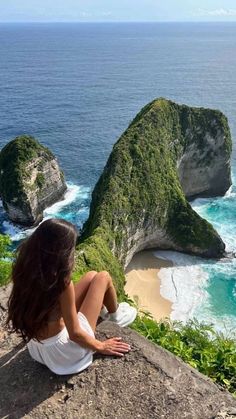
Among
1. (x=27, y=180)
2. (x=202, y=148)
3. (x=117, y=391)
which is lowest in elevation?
(x=27, y=180)

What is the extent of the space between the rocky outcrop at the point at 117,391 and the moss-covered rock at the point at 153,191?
18.2 meters

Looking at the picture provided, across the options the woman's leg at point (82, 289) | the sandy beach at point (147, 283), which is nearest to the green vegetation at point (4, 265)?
the woman's leg at point (82, 289)

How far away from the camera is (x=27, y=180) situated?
146 feet

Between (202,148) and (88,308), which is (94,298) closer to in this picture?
(88,308)

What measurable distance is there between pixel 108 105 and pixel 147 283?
57.5 metres

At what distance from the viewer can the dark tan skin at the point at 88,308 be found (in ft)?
23.1

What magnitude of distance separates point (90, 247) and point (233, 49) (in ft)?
572

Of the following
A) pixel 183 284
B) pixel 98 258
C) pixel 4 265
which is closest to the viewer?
pixel 4 265

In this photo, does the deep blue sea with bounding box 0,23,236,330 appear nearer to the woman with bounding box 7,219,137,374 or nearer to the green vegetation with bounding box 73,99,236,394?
the green vegetation with bounding box 73,99,236,394

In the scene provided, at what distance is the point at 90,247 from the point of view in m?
27.9

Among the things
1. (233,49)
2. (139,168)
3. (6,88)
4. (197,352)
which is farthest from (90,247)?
(233,49)

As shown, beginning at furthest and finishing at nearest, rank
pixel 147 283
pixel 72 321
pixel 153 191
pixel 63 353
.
→ pixel 153 191
pixel 147 283
pixel 63 353
pixel 72 321

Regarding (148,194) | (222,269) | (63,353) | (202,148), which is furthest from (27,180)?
(63,353)

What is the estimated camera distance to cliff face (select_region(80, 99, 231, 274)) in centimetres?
3559
